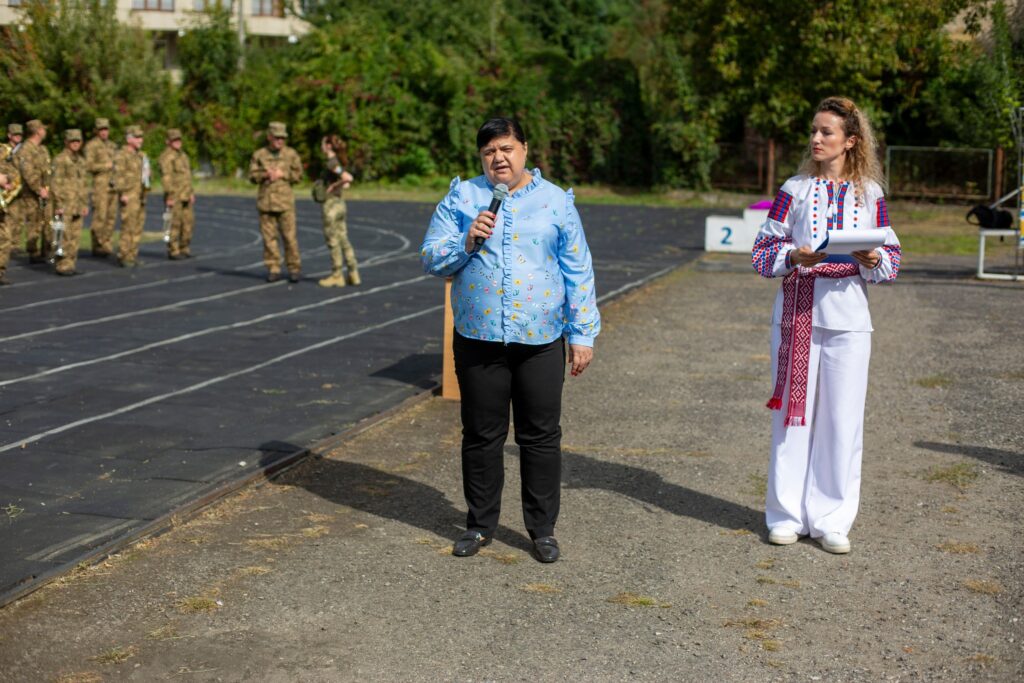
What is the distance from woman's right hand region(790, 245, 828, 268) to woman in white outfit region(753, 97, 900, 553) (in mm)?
16

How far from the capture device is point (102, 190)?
867 inches

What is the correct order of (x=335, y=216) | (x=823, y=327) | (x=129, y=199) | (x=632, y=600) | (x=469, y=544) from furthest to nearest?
(x=129, y=199) → (x=335, y=216) → (x=823, y=327) → (x=469, y=544) → (x=632, y=600)

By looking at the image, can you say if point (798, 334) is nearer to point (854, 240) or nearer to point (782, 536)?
point (854, 240)

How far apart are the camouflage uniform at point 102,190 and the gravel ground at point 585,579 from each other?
13680 millimetres

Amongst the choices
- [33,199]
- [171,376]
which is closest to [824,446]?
[171,376]

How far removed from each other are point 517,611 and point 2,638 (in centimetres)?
193

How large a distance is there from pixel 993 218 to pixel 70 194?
43.5 feet

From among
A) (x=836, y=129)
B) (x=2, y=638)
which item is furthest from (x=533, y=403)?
(x=2, y=638)

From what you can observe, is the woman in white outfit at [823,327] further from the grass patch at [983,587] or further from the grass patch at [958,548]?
the grass patch at [983,587]

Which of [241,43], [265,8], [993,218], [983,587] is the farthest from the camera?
[265,8]

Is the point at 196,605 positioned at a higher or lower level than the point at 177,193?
lower

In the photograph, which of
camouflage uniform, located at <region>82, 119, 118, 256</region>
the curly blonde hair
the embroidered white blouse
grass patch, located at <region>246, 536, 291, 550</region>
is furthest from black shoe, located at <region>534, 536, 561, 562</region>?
camouflage uniform, located at <region>82, 119, 118, 256</region>

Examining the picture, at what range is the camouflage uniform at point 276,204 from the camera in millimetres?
18406

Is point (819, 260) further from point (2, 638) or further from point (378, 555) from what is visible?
point (2, 638)
